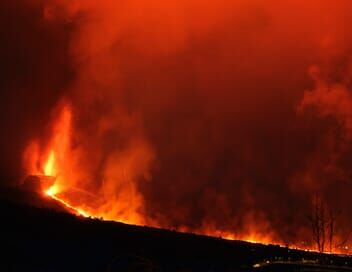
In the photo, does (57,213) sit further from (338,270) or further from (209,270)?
(338,270)

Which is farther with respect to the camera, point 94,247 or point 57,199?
point 57,199

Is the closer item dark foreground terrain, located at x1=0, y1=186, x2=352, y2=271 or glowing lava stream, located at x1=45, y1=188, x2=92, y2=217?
dark foreground terrain, located at x1=0, y1=186, x2=352, y2=271

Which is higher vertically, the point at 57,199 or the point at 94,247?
the point at 57,199

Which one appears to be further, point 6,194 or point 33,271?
point 6,194

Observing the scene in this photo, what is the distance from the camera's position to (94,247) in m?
26.2

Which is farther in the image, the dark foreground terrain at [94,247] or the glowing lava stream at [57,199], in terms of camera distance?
the glowing lava stream at [57,199]

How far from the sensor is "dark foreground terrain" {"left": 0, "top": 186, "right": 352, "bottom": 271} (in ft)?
80.2

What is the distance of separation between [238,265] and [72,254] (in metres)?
9.45

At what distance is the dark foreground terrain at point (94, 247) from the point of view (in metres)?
24.5

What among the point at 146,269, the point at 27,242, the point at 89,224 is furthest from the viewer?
the point at 89,224

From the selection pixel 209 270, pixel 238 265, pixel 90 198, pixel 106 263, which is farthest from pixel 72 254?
pixel 90 198

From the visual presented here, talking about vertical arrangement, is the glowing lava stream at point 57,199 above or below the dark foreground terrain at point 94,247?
above

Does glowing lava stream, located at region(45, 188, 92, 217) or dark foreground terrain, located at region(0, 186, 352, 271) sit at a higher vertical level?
glowing lava stream, located at region(45, 188, 92, 217)

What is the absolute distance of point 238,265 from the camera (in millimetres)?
29391
